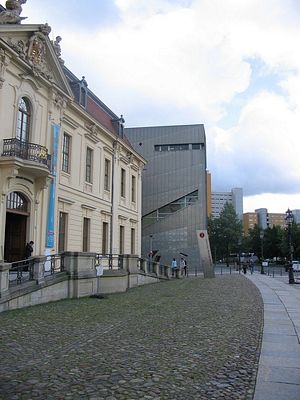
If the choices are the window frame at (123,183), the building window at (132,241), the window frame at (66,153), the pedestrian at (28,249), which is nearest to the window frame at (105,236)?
the window frame at (123,183)

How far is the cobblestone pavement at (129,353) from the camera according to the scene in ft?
17.3

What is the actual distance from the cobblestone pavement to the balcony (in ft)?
27.5

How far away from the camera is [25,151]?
2009 centimetres

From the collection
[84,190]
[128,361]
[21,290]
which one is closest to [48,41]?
[84,190]

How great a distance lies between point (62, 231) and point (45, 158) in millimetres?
5718

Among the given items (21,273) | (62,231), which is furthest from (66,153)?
(21,273)

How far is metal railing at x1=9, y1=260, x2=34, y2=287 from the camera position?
45.6 feet

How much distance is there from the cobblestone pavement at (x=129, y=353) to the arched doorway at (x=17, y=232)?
887 cm

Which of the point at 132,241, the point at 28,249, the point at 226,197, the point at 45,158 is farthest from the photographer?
the point at 226,197

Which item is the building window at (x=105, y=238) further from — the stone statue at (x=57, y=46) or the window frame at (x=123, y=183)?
the stone statue at (x=57, y=46)

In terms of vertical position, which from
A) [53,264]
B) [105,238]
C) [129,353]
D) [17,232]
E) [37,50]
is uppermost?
[37,50]

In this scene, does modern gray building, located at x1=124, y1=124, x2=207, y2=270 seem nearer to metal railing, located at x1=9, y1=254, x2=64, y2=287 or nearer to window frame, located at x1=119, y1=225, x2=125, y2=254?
window frame, located at x1=119, y1=225, x2=125, y2=254

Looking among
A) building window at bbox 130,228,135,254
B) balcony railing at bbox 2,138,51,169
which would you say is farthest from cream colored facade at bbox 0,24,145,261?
building window at bbox 130,228,135,254

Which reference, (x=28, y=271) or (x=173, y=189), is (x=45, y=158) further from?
(x=173, y=189)
